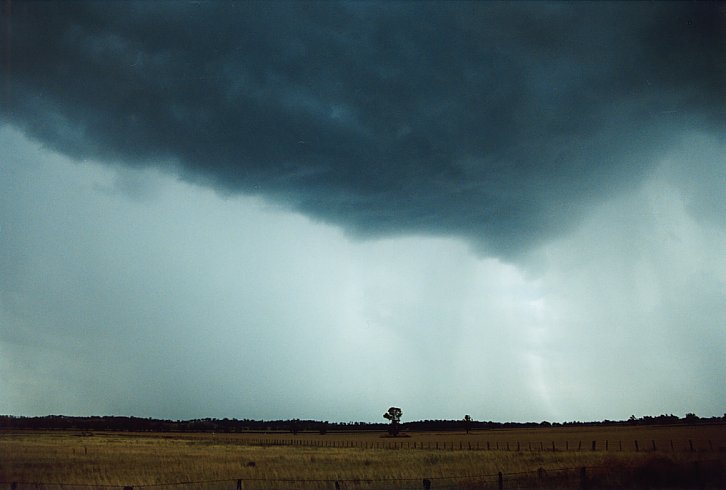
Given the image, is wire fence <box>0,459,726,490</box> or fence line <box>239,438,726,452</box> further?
fence line <box>239,438,726,452</box>

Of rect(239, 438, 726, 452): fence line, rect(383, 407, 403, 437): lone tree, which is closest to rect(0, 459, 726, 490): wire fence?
rect(239, 438, 726, 452): fence line

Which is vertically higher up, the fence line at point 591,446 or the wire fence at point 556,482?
the fence line at point 591,446

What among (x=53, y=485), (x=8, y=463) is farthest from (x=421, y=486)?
(x=8, y=463)

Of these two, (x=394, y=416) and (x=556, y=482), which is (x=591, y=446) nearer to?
(x=556, y=482)

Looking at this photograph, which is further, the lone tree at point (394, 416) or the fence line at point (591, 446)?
the lone tree at point (394, 416)

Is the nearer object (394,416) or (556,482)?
(556,482)

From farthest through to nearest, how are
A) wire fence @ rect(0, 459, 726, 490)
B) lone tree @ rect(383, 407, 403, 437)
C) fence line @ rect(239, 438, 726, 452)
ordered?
lone tree @ rect(383, 407, 403, 437) < fence line @ rect(239, 438, 726, 452) < wire fence @ rect(0, 459, 726, 490)

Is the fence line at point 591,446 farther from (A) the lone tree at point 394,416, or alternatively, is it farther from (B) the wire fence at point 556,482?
(A) the lone tree at point 394,416

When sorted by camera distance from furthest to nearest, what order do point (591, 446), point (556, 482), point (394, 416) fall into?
point (394, 416), point (591, 446), point (556, 482)

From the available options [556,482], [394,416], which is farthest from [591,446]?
[394,416]

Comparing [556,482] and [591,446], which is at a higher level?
[591,446]

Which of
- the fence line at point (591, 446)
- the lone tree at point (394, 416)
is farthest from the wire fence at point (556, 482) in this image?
the lone tree at point (394, 416)

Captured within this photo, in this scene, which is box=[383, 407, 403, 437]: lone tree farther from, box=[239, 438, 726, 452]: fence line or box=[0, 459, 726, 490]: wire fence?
box=[0, 459, 726, 490]: wire fence

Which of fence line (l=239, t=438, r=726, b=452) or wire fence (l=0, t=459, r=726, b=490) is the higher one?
fence line (l=239, t=438, r=726, b=452)
